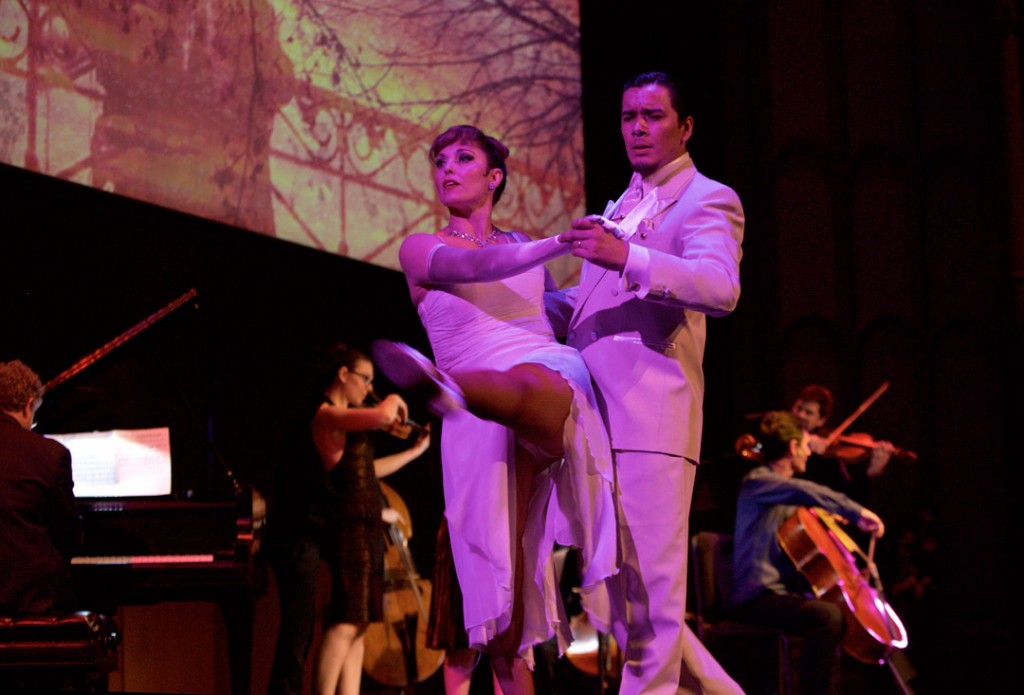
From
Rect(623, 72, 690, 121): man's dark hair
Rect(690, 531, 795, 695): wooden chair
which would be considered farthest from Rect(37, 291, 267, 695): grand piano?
Rect(623, 72, 690, 121): man's dark hair

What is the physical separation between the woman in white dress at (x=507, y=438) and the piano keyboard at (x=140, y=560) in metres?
2.11

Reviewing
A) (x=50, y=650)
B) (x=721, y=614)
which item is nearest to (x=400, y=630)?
(x=721, y=614)

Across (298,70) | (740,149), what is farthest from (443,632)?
(740,149)

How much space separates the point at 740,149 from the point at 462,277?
14.6ft

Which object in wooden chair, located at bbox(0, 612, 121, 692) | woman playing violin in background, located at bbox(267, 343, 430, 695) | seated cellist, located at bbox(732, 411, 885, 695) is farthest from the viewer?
seated cellist, located at bbox(732, 411, 885, 695)

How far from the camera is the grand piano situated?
4.14 metres

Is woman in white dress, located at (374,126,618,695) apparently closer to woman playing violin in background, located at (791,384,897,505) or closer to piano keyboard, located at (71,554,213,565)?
piano keyboard, located at (71,554,213,565)

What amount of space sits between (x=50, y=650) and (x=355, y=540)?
4.98 ft

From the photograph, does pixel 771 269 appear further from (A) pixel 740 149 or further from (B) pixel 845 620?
(B) pixel 845 620

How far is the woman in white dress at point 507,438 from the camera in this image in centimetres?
222

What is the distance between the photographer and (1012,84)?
4930 millimetres

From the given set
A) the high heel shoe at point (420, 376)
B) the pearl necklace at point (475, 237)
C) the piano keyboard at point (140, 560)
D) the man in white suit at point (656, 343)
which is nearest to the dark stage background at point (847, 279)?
the piano keyboard at point (140, 560)

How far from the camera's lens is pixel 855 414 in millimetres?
5871

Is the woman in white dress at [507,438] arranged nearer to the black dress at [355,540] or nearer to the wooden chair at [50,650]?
the wooden chair at [50,650]
